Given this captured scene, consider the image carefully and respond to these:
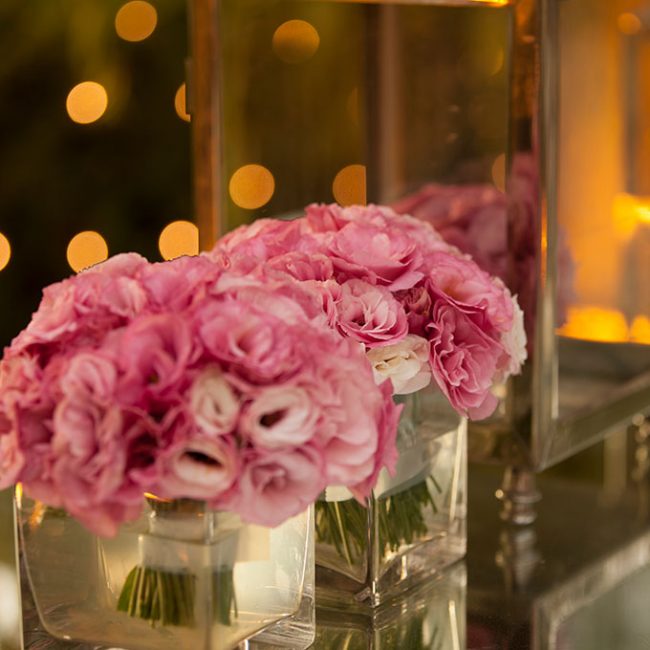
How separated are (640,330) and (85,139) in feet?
3.57

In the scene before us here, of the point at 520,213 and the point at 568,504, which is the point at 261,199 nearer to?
the point at 520,213

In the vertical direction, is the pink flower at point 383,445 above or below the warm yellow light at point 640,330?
above

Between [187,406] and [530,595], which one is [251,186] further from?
[187,406]

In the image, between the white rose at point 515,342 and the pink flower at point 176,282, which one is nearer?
the pink flower at point 176,282

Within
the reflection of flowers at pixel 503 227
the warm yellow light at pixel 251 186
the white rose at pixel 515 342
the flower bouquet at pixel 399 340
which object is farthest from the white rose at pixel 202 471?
the warm yellow light at pixel 251 186

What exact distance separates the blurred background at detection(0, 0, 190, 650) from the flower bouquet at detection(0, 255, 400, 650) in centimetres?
123

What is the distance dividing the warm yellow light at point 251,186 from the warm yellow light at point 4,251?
86 cm

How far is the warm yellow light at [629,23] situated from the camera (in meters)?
1.01

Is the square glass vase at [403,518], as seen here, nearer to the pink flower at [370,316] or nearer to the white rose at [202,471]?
the pink flower at [370,316]

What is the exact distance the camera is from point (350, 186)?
3.44ft

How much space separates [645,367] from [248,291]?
1.94 feet

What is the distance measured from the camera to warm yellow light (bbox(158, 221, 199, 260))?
6.36ft

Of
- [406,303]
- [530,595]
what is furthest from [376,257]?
[530,595]

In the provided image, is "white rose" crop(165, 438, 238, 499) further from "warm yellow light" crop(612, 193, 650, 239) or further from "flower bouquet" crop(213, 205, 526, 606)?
"warm yellow light" crop(612, 193, 650, 239)
